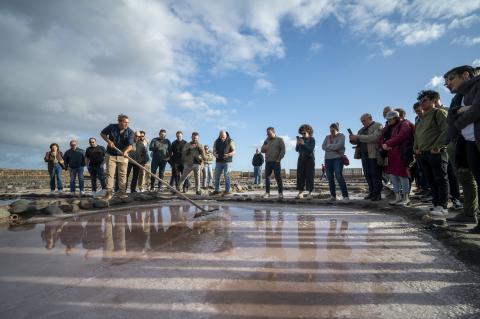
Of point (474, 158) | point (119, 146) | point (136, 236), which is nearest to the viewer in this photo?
point (474, 158)

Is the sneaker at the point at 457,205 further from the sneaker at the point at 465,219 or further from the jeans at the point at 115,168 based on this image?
the jeans at the point at 115,168

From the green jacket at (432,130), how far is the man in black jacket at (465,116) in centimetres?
73

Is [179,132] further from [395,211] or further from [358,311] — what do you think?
[358,311]

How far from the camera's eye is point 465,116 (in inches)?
115

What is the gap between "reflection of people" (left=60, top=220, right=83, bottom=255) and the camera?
9.57 ft

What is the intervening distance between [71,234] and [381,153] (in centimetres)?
533

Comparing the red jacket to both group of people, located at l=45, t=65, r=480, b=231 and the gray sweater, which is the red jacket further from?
the gray sweater

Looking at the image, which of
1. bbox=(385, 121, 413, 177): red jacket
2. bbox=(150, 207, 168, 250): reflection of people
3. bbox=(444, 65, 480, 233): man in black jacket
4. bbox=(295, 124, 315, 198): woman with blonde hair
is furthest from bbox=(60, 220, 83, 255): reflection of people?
bbox=(385, 121, 413, 177): red jacket

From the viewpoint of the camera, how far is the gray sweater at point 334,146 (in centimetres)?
620

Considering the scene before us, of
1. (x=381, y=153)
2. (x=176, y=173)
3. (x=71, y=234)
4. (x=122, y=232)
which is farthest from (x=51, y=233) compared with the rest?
(x=176, y=173)

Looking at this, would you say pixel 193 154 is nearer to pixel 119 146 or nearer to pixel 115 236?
pixel 119 146

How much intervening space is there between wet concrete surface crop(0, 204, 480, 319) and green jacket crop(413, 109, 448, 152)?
146cm

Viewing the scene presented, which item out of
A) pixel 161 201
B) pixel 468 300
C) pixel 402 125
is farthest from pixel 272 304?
pixel 161 201

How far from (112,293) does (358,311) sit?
1.40 meters
